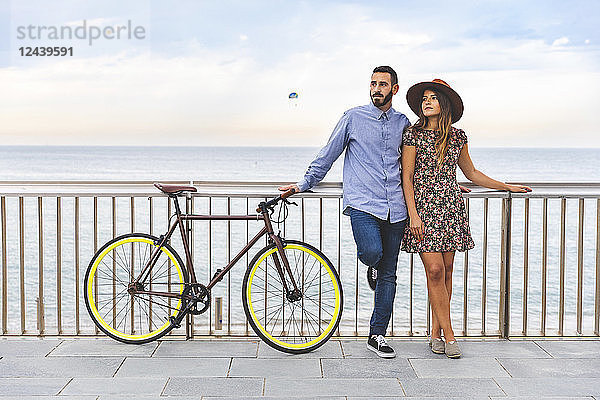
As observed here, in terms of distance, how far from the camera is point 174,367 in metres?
3.72

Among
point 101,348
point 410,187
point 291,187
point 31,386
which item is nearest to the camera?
point 31,386

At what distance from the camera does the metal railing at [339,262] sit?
4141 mm

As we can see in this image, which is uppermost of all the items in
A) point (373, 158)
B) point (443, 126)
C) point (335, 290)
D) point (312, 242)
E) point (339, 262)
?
point (443, 126)

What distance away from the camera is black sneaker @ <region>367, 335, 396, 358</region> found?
3.89 metres

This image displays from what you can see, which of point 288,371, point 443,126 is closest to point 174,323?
point 288,371

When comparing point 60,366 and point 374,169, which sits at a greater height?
point 374,169

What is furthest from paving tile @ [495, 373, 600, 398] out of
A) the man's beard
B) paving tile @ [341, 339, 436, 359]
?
the man's beard

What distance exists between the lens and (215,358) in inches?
152

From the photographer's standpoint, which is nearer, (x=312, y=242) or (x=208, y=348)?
(x=208, y=348)

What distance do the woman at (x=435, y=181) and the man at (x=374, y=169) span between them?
0.06m

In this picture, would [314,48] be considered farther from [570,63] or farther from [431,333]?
[431,333]

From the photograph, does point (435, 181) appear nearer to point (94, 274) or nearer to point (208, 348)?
point (208, 348)

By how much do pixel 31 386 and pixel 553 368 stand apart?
2.46 m

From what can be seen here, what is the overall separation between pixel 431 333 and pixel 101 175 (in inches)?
1387
